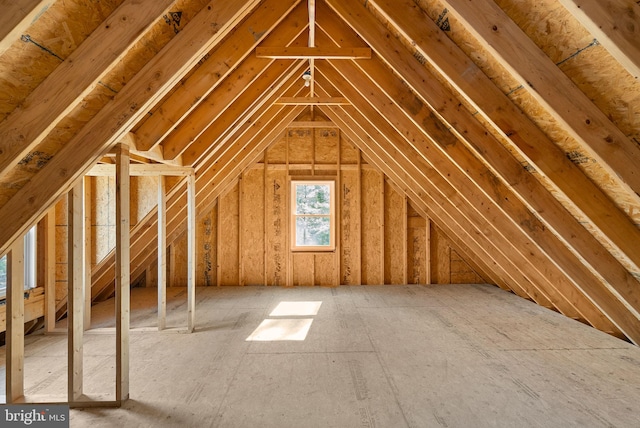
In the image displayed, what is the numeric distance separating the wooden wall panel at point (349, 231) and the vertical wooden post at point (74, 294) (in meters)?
4.77

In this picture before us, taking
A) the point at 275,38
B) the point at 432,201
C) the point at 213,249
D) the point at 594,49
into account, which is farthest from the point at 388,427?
the point at 213,249

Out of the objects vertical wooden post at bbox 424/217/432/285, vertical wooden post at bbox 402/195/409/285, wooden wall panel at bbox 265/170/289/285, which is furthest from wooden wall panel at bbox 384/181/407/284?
wooden wall panel at bbox 265/170/289/285

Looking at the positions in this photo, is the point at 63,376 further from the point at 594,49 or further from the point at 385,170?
the point at 385,170

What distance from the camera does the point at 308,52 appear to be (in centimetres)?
314

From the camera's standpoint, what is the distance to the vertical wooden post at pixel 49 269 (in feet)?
13.1

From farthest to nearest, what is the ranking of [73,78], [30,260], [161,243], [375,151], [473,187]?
[375,151] < [30,260] < [161,243] < [473,187] < [73,78]

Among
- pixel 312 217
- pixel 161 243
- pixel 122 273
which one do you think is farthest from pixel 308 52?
pixel 312 217

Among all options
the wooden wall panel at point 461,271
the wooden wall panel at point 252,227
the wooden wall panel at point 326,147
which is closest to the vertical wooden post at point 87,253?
the wooden wall panel at point 252,227

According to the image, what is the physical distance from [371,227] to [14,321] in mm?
5402

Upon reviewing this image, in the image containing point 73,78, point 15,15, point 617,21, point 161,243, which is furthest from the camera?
point 161,243

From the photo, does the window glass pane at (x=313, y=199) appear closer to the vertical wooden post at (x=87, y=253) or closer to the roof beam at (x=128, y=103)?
the vertical wooden post at (x=87, y=253)

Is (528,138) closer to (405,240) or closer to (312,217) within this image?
(405,240)

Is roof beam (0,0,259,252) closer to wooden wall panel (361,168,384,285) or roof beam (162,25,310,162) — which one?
roof beam (162,25,310,162)

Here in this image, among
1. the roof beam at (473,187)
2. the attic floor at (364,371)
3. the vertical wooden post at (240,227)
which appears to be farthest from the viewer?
the vertical wooden post at (240,227)
